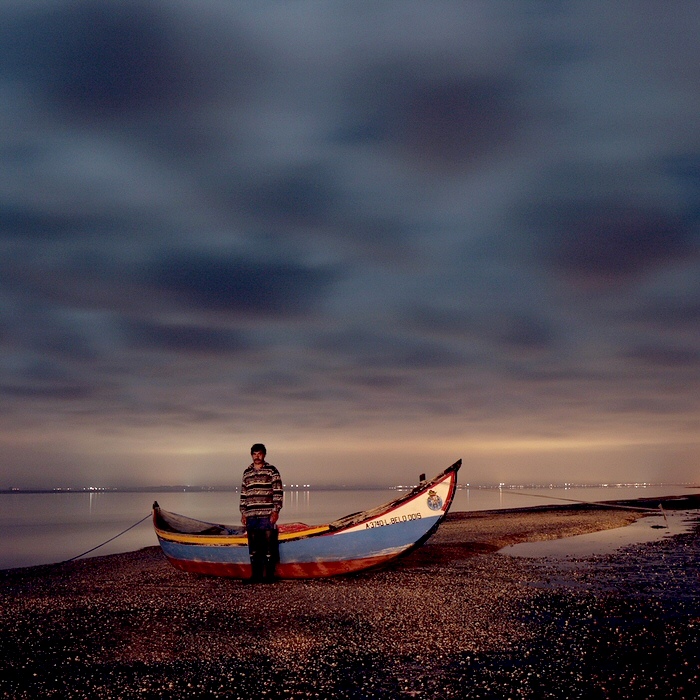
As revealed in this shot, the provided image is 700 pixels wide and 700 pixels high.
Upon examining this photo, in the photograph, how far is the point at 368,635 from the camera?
9.45 m

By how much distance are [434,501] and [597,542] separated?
39.1 ft

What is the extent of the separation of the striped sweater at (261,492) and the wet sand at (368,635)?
1.61m

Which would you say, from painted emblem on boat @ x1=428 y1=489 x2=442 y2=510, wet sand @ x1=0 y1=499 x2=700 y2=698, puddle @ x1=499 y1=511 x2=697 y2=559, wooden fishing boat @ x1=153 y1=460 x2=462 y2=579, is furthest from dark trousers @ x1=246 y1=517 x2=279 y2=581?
puddle @ x1=499 y1=511 x2=697 y2=559

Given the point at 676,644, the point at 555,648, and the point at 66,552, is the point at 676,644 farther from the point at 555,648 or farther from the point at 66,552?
the point at 66,552

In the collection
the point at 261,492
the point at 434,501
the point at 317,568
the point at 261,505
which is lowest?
the point at 317,568

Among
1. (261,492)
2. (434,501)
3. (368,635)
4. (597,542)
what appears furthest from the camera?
(597,542)

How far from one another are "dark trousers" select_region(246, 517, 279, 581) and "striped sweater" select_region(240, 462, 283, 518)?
0.25 meters

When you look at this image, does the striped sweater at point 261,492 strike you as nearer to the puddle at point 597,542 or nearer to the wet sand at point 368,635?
the wet sand at point 368,635

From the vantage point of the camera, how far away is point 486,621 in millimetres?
10234

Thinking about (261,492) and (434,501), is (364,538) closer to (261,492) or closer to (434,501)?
(434,501)

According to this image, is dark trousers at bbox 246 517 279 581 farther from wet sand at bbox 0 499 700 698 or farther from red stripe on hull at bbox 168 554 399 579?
wet sand at bbox 0 499 700 698

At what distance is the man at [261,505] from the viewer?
13.9m

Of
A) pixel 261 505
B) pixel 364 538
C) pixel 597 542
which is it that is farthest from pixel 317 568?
pixel 597 542

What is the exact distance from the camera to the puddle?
20406 mm
